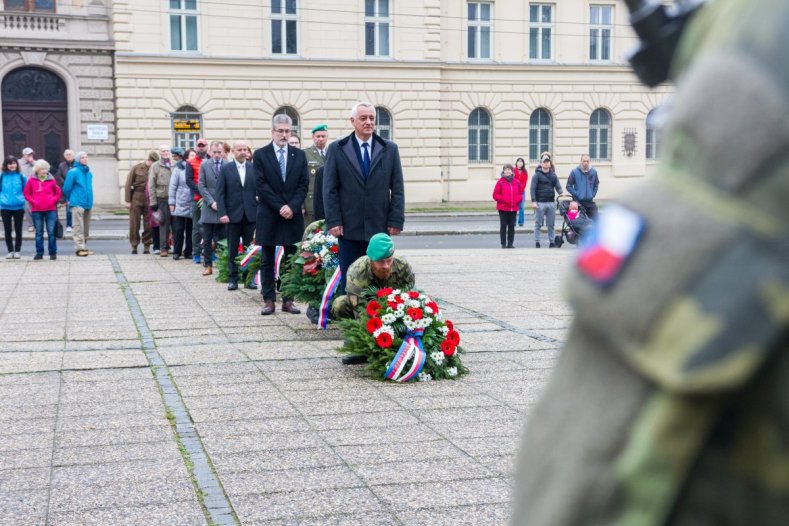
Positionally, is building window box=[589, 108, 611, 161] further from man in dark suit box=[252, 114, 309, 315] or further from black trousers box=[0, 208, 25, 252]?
man in dark suit box=[252, 114, 309, 315]

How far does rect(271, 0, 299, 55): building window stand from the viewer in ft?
123

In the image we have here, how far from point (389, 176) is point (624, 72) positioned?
35522mm

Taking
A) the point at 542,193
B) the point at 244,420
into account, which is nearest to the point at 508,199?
the point at 542,193

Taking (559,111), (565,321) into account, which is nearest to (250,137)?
(559,111)

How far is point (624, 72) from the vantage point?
42.8m

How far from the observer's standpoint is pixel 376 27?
126 ft

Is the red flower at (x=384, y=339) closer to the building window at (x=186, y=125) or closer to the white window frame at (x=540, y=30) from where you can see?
the building window at (x=186, y=125)

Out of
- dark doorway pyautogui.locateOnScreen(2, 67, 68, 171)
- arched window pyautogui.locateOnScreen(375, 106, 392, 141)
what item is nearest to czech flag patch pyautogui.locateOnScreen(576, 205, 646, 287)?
dark doorway pyautogui.locateOnScreen(2, 67, 68, 171)

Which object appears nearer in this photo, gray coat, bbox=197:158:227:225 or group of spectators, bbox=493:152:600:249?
gray coat, bbox=197:158:227:225

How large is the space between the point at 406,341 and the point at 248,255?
622 cm

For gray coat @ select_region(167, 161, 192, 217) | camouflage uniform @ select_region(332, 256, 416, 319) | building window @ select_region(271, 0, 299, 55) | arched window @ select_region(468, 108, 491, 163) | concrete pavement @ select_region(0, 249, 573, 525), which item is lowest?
concrete pavement @ select_region(0, 249, 573, 525)

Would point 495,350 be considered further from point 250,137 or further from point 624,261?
point 250,137

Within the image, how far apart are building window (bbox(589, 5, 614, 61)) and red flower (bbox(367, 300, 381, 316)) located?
35.8m

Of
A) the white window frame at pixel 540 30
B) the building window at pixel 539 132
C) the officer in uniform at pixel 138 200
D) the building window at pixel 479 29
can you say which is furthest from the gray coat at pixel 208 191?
the white window frame at pixel 540 30
